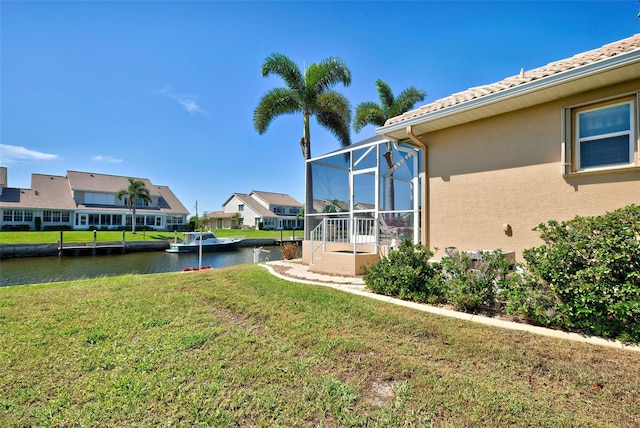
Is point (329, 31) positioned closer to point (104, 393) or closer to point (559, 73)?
point (559, 73)

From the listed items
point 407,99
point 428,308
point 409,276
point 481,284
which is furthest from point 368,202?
point 407,99

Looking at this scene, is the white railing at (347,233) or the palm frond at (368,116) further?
the palm frond at (368,116)

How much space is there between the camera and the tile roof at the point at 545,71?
4.50 metres

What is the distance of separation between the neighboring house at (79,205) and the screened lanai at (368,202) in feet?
117

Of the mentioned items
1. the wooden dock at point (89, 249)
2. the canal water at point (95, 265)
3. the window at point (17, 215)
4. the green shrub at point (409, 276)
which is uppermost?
the window at point (17, 215)

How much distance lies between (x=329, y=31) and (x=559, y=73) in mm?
7643

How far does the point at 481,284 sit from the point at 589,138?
126 inches

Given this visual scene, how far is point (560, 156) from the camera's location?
5145 millimetres

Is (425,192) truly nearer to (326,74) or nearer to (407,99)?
(326,74)

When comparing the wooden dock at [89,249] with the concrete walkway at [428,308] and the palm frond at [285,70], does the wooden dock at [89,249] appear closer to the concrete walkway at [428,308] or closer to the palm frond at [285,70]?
the palm frond at [285,70]

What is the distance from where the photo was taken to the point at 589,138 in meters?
5.00

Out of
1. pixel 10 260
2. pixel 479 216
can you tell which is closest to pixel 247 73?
pixel 479 216

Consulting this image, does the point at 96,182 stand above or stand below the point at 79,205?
above

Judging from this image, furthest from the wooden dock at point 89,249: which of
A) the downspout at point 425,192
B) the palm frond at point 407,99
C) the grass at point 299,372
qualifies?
the downspout at point 425,192
